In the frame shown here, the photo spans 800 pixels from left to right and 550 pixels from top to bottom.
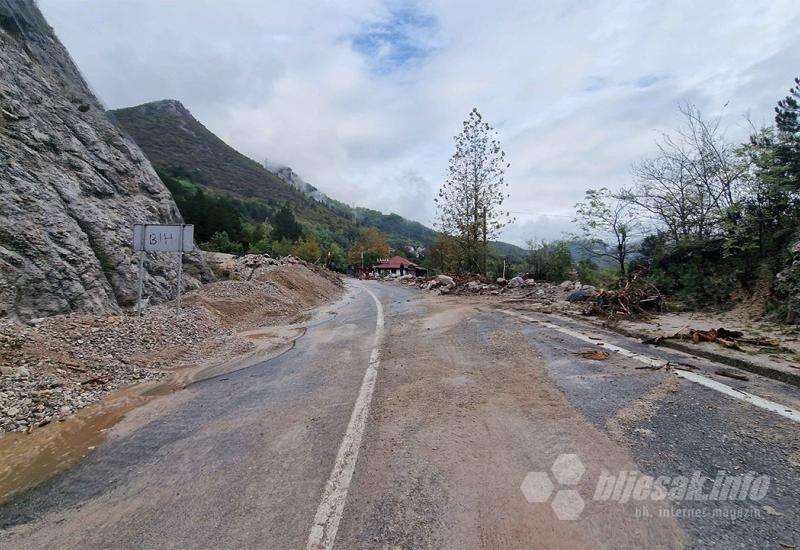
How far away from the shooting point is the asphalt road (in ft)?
7.00

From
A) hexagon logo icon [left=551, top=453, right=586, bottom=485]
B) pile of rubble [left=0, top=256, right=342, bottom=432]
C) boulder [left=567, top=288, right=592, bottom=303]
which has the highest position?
boulder [left=567, top=288, right=592, bottom=303]

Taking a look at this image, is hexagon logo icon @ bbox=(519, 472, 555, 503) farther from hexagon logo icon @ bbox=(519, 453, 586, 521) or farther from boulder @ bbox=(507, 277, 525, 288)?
boulder @ bbox=(507, 277, 525, 288)

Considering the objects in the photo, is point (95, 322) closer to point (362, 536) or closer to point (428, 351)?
point (428, 351)

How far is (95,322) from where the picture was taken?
22.3 feet

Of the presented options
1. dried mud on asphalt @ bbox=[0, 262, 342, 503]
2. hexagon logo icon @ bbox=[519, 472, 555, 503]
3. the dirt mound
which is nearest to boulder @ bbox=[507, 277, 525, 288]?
the dirt mound

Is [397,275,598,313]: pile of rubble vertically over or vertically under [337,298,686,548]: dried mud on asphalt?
over

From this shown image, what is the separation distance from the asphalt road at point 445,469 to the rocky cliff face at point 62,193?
4.82 metres

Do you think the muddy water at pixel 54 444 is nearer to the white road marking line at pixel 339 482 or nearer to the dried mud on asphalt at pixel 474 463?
the white road marking line at pixel 339 482

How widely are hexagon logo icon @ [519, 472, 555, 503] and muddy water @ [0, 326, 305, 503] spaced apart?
373 cm

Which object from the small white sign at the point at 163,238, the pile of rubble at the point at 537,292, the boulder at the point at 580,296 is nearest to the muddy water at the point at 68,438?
the small white sign at the point at 163,238

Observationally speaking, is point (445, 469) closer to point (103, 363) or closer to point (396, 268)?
point (103, 363)

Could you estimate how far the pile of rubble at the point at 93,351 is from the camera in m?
4.39

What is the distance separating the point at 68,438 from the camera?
3807 mm

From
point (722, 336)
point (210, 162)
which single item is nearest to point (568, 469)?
point (722, 336)
